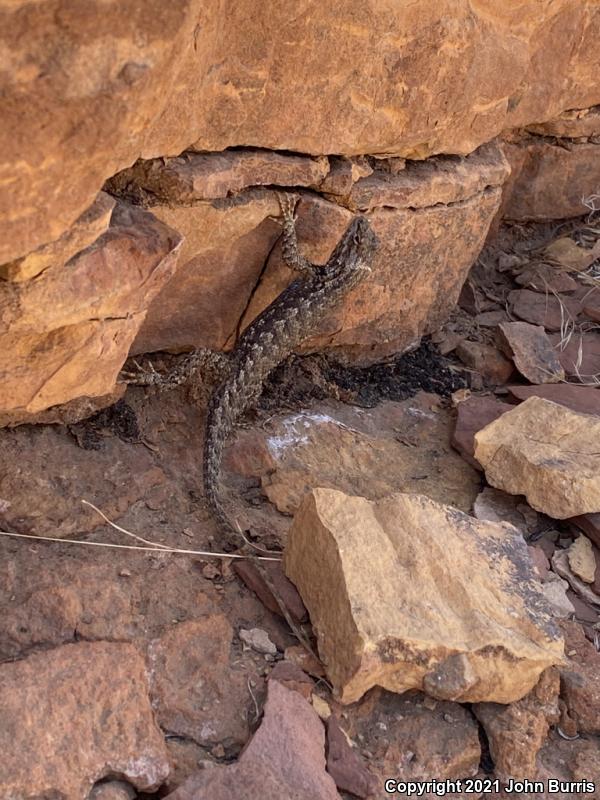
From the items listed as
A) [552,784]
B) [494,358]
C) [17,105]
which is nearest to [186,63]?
[17,105]

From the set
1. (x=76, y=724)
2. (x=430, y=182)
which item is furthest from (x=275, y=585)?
(x=430, y=182)

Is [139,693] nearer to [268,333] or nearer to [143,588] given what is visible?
[143,588]

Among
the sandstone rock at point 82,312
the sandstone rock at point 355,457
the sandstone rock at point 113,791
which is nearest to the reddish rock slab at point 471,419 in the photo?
the sandstone rock at point 355,457

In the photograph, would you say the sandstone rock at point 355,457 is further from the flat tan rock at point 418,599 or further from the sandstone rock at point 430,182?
the sandstone rock at point 430,182

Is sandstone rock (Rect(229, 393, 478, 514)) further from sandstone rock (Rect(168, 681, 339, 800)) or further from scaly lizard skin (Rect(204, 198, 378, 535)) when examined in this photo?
sandstone rock (Rect(168, 681, 339, 800))

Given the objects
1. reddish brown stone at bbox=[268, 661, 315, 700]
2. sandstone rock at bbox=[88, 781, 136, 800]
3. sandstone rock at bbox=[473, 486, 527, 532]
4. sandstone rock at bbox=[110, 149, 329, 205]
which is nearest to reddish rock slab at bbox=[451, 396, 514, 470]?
sandstone rock at bbox=[473, 486, 527, 532]

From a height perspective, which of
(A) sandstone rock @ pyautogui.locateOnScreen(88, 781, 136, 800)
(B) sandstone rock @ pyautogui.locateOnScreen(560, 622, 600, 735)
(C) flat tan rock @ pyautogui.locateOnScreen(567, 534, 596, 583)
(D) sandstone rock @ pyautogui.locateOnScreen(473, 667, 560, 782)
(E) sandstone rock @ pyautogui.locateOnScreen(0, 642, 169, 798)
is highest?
(E) sandstone rock @ pyautogui.locateOnScreen(0, 642, 169, 798)
